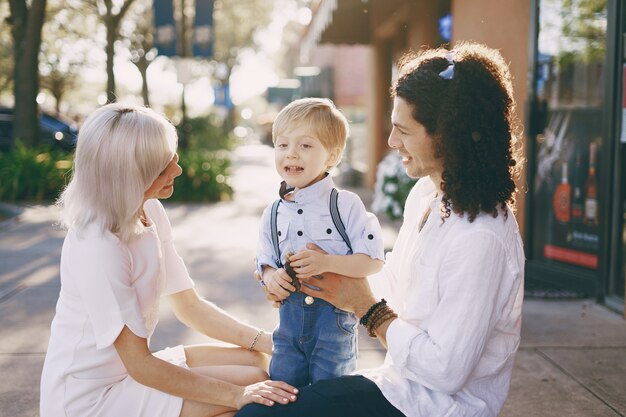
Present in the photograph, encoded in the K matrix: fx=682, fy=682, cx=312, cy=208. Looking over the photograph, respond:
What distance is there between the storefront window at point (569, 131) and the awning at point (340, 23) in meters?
3.54

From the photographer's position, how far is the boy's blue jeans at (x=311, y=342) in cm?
249

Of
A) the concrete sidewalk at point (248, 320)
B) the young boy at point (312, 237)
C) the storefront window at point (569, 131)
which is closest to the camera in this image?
the young boy at point (312, 237)

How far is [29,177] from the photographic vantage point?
1224cm

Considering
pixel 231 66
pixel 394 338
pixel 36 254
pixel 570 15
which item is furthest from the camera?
pixel 231 66

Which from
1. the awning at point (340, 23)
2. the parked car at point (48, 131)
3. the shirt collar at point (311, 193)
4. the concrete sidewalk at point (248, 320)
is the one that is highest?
the awning at point (340, 23)

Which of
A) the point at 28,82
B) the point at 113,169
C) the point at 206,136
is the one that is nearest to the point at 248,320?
the point at 113,169

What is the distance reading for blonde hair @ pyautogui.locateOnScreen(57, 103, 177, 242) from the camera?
2.12 m

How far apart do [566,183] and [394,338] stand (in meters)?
5.16

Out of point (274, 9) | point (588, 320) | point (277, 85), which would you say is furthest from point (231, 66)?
point (588, 320)

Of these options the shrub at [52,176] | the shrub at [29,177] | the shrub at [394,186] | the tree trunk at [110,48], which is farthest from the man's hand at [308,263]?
the tree trunk at [110,48]

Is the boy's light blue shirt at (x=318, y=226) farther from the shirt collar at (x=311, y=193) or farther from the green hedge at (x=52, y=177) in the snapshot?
the green hedge at (x=52, y=177)

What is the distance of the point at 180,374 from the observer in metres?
2.20

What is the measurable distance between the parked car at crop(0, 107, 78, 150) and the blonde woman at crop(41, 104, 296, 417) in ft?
60.1

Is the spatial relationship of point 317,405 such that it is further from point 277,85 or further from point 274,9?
point 277,85
